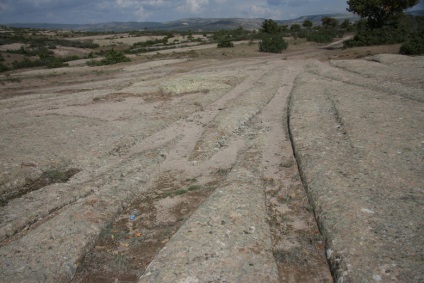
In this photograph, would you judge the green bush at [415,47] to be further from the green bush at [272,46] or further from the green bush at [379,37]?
the green bush at [272,46]

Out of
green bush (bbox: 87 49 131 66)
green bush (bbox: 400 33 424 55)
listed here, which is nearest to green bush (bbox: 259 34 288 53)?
green bush (bbox: 400 33 424 55)

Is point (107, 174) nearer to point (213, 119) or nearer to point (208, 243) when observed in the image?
point (208, 243)

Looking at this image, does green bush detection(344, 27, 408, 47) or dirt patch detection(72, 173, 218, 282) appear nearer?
dirt patch detection(72, 173, 218, 282)

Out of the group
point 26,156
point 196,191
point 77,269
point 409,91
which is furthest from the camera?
point 409,91

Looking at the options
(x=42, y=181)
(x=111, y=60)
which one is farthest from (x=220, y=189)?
(x=111, y=60)

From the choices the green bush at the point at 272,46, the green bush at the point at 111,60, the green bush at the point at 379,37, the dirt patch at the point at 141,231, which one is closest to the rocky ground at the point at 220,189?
the dirt patch at the point at 141,231

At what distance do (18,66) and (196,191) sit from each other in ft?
126

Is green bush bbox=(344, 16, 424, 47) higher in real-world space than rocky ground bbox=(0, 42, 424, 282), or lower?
higher

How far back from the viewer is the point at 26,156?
10398 millimetres

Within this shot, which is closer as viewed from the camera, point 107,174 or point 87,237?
point 87,237

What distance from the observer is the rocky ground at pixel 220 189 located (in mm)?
5668

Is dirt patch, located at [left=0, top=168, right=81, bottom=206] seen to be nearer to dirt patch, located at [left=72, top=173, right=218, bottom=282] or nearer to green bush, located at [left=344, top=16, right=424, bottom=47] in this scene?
dirt patch, located at [left=72, top=173, right=218, bottom=282]

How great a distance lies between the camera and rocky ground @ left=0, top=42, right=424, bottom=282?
5.67 meters

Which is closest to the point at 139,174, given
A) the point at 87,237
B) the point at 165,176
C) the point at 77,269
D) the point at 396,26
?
the point at 165,176
